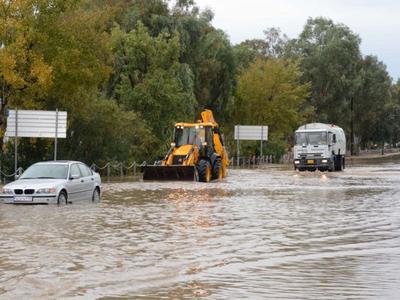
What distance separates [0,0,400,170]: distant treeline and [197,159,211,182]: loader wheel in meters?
6.69

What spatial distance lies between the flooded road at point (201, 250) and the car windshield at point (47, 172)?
4.25ft

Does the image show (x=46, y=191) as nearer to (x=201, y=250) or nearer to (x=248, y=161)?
(x=201, y=250)

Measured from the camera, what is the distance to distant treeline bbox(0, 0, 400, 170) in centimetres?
3419

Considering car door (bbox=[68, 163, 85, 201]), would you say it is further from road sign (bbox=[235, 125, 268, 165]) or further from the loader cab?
road sign (bbox=[235, 125, 268, 165])

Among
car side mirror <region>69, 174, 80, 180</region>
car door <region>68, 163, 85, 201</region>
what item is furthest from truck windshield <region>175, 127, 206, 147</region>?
car side mirror <region>69, 174, 80, 180</region>

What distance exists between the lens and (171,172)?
121 feet

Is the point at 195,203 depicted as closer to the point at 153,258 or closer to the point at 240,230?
the point at 240,230

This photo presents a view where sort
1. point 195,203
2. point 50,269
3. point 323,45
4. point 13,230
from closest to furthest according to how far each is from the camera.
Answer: point 50,269
point 13,230
point 195,203
point 323,45

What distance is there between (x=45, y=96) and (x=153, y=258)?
25761 mm

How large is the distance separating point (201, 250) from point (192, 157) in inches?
974

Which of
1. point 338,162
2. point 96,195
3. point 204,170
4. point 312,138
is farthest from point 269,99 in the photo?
point 96,195

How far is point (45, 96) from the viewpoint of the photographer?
3666 centimetres

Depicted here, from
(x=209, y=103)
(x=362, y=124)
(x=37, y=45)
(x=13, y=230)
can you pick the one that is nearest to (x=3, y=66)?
(x=37, y=45)

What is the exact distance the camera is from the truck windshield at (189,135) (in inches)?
1542
